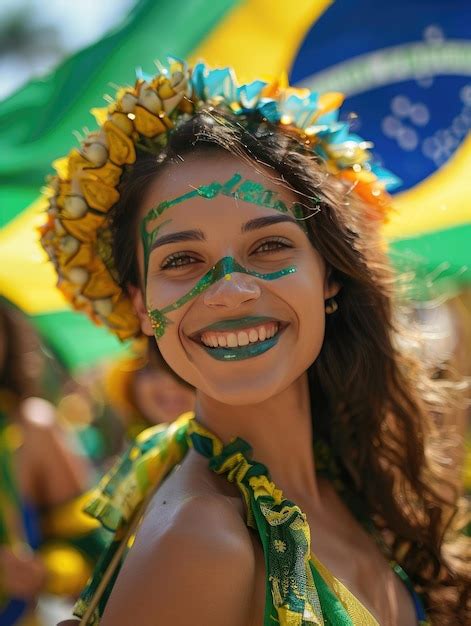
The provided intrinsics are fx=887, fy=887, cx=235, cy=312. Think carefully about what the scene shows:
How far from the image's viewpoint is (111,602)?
1668 millimetres

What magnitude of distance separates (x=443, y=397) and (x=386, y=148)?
113cm

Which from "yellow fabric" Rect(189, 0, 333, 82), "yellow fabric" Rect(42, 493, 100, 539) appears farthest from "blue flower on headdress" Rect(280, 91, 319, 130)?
Answer: "yellow fabric" Rect(42, 493, 100, 539)

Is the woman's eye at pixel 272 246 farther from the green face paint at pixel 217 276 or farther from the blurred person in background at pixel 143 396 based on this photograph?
the blurred person in background at pixel 143 396

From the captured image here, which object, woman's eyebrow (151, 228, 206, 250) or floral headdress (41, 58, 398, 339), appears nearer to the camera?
woman's eyebrow (151, 228, 206, 250)

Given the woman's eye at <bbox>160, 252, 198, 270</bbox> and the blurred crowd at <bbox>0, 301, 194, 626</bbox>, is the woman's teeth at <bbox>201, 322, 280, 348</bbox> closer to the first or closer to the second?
the woman's eye at <bbox>160, 252, 198, 270</bbox>

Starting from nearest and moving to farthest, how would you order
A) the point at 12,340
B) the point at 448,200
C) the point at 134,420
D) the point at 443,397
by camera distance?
the point at 443,397 → the point at 448,200 → the point at 12,340 → the point at 134,420

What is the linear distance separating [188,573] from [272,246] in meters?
0.74

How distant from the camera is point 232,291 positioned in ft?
6.16

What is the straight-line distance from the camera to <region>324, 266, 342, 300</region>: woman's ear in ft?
7.03

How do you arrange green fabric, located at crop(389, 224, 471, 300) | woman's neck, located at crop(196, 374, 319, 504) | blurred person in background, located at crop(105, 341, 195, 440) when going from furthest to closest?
blurred person in background, located at crop(105, 341, 195, 440), green fabric, located at crop(389, 224, 471, 300), woman's neck, located at crop(196, 374, 319, 504)

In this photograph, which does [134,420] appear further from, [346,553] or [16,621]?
[346,553]

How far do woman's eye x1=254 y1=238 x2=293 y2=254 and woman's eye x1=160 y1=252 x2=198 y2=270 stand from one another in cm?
14

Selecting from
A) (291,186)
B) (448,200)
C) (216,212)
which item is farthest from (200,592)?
(448,200)

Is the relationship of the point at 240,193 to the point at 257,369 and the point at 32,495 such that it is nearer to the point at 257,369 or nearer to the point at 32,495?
the point at 257,369
